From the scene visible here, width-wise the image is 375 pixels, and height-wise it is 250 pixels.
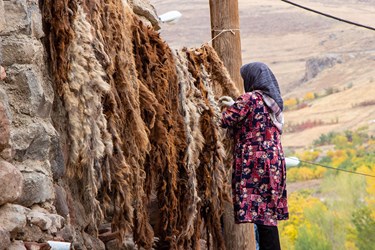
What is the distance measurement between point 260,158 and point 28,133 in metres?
2.36

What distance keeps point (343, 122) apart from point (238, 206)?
3936cm

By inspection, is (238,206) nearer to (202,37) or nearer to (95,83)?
(95,83)

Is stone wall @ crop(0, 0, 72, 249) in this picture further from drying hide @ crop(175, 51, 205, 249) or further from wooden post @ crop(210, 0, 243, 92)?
wooden post @ crop(210, 0, 243, 92)

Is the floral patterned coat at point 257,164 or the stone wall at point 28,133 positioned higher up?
the stone wall at point 28,133

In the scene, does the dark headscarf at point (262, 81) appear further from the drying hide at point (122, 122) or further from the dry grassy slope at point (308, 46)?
the dry grassy slope at point (308, 46)

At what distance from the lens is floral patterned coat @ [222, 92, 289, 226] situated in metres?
6.71

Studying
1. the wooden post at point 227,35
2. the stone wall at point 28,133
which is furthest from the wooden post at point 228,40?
the stone wall at point 28,133

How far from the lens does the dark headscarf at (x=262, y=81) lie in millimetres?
6797

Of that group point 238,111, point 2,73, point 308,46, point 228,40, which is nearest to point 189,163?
point 238,111

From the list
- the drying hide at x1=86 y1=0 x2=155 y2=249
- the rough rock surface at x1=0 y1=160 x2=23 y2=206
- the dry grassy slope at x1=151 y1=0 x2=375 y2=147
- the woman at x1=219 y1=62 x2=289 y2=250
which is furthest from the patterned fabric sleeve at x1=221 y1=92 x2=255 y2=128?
the dry grassy slope at x1=151 y1=0 x2=375 y2=147

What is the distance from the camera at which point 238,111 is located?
263 inches

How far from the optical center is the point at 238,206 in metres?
6.81

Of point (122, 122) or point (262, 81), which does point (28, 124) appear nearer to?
point (122, 122)

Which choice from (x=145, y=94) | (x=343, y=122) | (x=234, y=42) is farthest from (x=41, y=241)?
(x=343, y=122)
